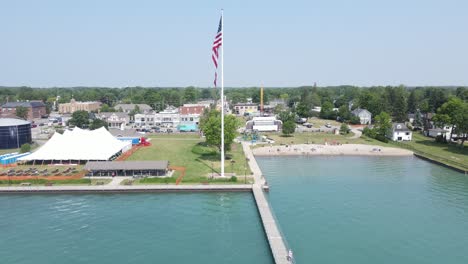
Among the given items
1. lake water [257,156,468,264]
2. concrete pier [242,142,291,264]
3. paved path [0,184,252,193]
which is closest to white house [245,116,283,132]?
lake water [257,156,468,264]

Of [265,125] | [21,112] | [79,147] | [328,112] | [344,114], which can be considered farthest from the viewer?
[328,112]

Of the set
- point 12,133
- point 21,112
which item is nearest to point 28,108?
point 21,112

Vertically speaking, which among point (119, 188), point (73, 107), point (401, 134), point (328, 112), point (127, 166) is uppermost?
point (73, 107)

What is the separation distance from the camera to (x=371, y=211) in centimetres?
2891

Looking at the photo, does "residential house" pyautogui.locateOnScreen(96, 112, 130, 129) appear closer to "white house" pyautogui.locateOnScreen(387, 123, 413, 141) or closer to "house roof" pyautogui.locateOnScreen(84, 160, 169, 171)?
"house roof" pyautogui.locateOnScreen(84, 160, 169, 171)

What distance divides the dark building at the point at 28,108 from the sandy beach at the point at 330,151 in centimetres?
7682

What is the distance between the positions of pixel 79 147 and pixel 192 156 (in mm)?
15081

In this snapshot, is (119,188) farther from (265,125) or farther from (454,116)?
(454,116)

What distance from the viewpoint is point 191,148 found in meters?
54.5

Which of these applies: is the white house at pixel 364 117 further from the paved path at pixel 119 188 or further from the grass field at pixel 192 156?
the paved path at pixel 119 188

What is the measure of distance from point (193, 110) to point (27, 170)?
58.4 meters

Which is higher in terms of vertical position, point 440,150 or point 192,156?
point 440,150

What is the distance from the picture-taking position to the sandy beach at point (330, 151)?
2114 inches

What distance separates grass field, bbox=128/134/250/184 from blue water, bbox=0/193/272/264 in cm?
597
